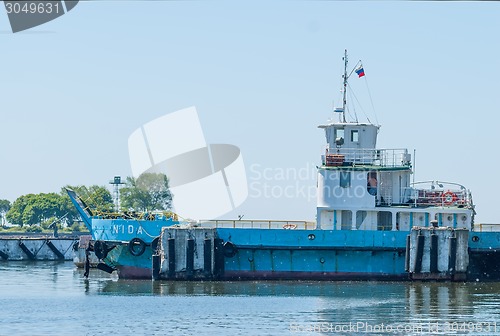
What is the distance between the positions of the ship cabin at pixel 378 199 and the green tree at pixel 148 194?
61416mm

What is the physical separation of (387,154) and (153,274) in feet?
40.0

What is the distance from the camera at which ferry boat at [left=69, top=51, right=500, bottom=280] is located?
50.6 meters

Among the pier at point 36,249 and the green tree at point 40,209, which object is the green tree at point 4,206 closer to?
the green tree at point 40,209

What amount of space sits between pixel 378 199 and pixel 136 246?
11.4 meters

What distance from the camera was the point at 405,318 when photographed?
40156 mm

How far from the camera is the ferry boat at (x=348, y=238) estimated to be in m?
50.6

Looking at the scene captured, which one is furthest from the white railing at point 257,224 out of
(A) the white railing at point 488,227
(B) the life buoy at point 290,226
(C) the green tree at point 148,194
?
(C) the green tree at point 148,194

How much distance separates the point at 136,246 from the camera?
52562 mm

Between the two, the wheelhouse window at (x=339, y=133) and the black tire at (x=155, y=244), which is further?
the wheelhouse window at (x=339, y=133)

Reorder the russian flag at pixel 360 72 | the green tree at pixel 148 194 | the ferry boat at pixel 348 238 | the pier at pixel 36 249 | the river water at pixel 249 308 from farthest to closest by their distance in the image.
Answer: the green tree at pixel 148 194
the pier at pixel 36 249
the russian flag at pixel 360 72
the ferry boat at pixel 348 238
the river water at pixel 249 308

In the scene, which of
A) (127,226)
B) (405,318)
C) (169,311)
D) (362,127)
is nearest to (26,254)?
(127,226)

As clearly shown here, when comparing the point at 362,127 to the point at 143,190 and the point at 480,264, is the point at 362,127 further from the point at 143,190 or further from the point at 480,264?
the point at 143,190

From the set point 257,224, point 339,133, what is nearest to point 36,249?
point 257,224

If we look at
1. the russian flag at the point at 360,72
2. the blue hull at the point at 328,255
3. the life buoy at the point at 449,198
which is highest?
the russian flag at the point at 360,72
